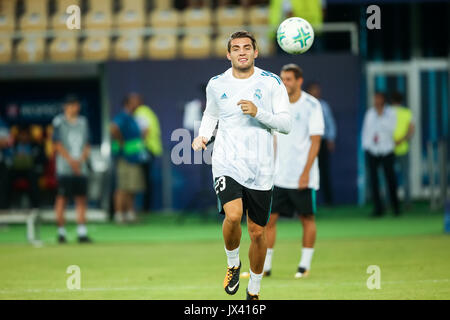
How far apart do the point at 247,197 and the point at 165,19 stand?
14.8 metres

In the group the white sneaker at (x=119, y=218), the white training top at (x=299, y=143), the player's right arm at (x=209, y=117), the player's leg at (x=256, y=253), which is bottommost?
the white sneaker at (x=119, y=218)

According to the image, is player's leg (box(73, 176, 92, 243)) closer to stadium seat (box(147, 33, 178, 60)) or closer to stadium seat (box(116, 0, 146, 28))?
stadium seat (box(147, 33, 178, 60))

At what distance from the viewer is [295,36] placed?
944cm

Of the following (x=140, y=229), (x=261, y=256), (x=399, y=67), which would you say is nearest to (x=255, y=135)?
(x=261, y=256)

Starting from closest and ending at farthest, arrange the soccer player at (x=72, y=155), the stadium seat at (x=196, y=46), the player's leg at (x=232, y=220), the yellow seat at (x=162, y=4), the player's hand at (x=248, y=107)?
the player's hand at (x=248, y=107), the player's leg at (x=232, y=220), the soccer player at (x=72, y=155), the stadium seat at (x=196, y=46), the yellow seat at (x=162, y=4)

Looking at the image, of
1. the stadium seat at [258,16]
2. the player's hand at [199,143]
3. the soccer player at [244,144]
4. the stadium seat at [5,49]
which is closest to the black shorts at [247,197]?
the soccer player at [244,144]

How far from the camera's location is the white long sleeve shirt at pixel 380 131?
17891mm

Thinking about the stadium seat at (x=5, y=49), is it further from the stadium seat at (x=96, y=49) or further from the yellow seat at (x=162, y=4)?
the yellow seat at (x=162, y=4)

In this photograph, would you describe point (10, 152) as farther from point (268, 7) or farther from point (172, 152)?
point (268, 7)

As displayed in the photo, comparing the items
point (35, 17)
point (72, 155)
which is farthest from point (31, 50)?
point (72, 155)

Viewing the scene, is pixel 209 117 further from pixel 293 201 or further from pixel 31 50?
pixel 31 50

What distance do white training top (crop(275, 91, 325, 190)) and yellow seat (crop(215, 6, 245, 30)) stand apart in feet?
38.0

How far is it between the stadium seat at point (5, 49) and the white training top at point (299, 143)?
13264 mm
